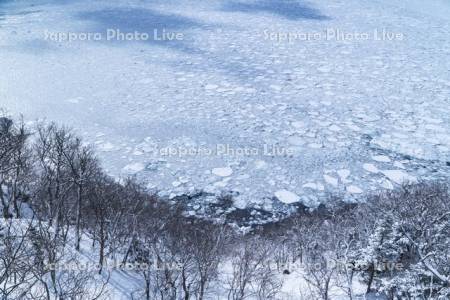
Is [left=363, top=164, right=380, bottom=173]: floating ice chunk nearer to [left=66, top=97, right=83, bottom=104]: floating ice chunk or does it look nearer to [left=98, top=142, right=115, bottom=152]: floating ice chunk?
[left=98, top=142, right=115, bottom=152]: floating ice chunk

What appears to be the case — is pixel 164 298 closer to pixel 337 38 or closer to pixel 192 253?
pixel 192 253

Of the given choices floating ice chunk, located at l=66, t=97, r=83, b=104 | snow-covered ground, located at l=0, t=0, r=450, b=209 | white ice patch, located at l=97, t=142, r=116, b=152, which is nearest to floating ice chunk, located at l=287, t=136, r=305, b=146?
snow-covered ground, located at l=0, t=0, r=450, b=209

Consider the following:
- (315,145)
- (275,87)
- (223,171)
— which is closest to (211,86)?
(275,87)

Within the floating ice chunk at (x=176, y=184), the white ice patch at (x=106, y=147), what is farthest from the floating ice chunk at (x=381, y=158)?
the white ice patch at (x=106, y=147)

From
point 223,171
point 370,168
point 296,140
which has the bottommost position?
point 223,171

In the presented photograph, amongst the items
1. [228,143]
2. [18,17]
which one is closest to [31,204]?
[228,143]

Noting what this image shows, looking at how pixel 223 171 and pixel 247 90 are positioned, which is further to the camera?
pixel 247 90

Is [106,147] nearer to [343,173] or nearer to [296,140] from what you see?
[296,140]
